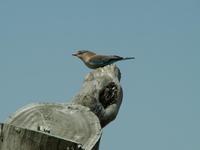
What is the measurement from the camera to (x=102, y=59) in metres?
11.5

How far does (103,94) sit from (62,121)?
4.54 ft

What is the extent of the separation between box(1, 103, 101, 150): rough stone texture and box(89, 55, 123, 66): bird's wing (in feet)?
17.3

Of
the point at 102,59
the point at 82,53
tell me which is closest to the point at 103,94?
the point at 102,59

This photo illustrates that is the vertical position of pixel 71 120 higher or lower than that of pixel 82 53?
higher

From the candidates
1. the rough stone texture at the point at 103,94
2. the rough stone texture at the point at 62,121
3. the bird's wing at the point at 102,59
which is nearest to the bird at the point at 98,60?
the bird's wing at the point at 102,59

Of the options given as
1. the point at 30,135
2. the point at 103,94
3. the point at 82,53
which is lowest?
the point at 82,53

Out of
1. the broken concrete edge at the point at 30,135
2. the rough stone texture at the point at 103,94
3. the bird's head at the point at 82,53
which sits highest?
the broken concrete edge at the point at 30,135

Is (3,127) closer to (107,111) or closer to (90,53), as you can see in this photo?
(107,111)

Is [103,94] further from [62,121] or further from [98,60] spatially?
[98,60]

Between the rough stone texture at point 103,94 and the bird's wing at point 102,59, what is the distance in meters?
3.95

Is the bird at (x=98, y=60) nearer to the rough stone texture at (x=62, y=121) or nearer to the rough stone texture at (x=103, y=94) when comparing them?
the rough stone texture at (x=103, y=94)

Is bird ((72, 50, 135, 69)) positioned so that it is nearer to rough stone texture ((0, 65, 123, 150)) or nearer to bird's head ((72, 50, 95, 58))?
bird's head ((72, 50, 95, 58))

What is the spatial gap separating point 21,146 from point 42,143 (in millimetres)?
158

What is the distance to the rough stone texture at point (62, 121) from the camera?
5.54m
